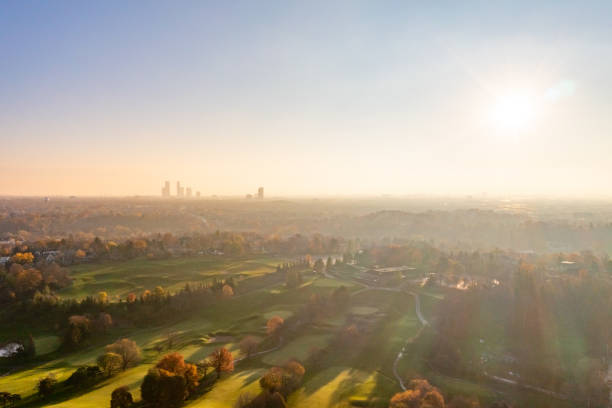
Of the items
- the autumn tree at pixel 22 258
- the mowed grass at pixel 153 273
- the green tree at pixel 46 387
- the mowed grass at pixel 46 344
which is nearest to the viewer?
the green tree at pixel 46 387

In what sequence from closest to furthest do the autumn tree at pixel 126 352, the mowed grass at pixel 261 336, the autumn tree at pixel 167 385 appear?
the autumn tree at pixel 167 385, the mowed grass at pixel 261 336, the autumn tree at pixel 126 352

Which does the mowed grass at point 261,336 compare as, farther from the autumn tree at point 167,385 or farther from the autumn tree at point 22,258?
the autumn tree at point 22,258

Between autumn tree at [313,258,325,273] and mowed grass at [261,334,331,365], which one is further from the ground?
autumn tree at [313,258,325,273]

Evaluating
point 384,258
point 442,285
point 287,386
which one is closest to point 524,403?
point 287,386

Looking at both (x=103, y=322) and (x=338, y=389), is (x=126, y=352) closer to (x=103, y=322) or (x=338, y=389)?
(x=103, y=322)

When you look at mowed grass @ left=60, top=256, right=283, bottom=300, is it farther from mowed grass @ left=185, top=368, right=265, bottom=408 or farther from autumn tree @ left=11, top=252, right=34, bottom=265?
mowed grass @ left=185, top=368, right=265, bottom=408

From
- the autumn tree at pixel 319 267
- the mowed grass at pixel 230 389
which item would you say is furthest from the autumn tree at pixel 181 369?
the autumn tree at pixel 319 267

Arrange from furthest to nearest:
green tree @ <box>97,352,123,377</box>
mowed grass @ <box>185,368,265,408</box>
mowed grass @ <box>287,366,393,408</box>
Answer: green tree @ <box>97,352,123,377</box> → mowed grass @ <box>287,366,393,408</box> → mowed grass @ <box>185,368,265,408</box>

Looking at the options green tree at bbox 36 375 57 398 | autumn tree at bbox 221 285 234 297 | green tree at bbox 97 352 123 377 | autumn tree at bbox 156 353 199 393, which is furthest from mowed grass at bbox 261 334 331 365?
autumn tree at bbox 221 285 234 297

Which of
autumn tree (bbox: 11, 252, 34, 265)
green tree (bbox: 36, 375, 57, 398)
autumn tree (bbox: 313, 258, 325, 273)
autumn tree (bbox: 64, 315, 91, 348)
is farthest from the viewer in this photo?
autumn tree (bbox: 313, 258, 325, 273)
